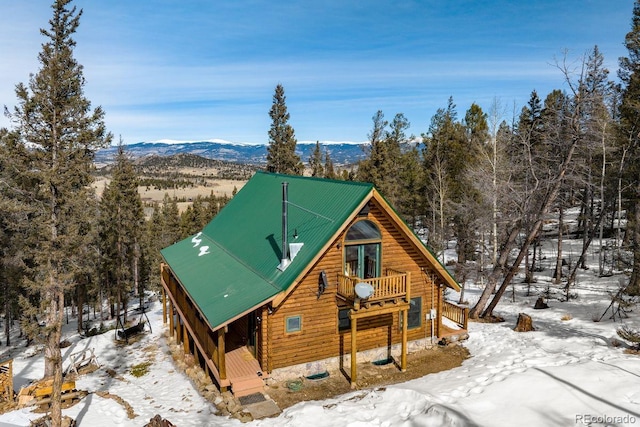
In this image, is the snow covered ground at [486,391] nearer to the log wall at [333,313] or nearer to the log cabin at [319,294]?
the log cabin at [319,294]

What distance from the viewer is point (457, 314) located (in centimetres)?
1878

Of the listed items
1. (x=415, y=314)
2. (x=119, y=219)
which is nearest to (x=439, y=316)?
(x=415, y=314)

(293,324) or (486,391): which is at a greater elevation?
(293,324)

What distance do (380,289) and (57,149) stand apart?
11.7m

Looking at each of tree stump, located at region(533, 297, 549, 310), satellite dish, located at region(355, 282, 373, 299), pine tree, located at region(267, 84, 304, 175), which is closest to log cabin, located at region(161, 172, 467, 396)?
satellite dish, located at region(355, 282, 373, 299)

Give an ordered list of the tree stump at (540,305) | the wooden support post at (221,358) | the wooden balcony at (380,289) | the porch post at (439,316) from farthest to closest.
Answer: the tree stump at (540,305)
the porch post at (439,316)
the wooden balcony at (380,289)
the wooden support post at (221,358)

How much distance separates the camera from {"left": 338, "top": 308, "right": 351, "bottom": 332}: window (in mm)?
14984

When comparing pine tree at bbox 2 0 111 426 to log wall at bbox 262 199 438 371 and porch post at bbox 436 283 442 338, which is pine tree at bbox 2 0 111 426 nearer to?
log wall at bbox 262 199 438 371

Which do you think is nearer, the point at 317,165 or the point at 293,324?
the point at 293,324

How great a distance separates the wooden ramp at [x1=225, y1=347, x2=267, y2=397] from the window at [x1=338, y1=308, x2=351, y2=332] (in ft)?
10.5

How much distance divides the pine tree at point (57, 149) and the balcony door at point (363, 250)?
365 inches

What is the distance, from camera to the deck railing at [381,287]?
45.1 ft

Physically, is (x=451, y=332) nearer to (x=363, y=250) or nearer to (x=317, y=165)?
(x=363, y=250)

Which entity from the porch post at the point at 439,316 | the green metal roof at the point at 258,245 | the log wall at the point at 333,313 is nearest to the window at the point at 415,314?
the log wall at the point at 333,313
